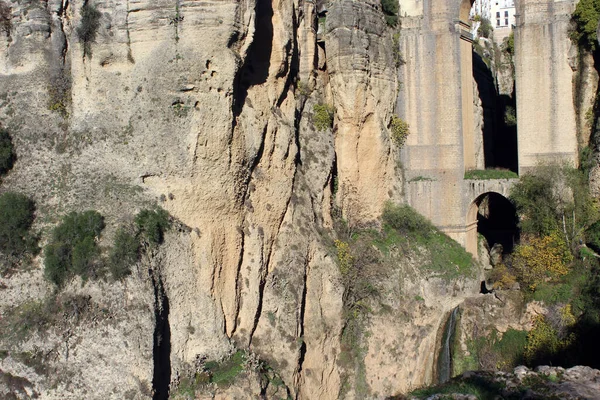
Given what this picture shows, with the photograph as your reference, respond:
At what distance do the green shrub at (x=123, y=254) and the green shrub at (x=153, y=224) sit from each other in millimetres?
413

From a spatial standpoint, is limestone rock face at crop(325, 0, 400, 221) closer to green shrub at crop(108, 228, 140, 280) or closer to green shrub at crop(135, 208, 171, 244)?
green shrub at crop(135, 208, 171, 244)

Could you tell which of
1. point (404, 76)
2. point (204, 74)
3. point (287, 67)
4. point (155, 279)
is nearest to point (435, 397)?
point (155, 279)

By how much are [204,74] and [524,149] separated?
12414 mm

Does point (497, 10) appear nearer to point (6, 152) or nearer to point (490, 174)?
point (490, 174)

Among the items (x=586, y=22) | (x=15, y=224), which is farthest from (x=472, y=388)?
(x=586, y=22)

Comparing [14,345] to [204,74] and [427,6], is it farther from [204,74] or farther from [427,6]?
[427,6]

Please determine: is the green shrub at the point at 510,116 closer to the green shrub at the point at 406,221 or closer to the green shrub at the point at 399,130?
the green shrub at the point at 399,130

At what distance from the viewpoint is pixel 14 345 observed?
1566 centimetres

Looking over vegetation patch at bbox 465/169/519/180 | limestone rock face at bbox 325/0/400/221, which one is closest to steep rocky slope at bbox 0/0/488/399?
limestone rock face at bbox 325/0/400/221

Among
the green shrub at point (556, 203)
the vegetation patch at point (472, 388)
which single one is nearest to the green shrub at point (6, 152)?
the vegetation patch at point (472, 388)

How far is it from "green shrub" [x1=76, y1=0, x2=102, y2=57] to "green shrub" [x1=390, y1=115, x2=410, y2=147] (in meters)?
11.7

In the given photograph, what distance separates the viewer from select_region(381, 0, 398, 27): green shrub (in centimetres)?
2533

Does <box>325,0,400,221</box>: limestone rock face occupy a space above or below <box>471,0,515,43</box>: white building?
below

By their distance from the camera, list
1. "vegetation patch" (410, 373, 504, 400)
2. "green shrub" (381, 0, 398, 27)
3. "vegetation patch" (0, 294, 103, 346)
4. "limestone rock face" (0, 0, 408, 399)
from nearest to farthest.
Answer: "vegetation patch" (410, 373, 504, 400) < "vegetation patch" (0, 294, 103, 346) < "limestone rock face" (0, 0, 408, 399) < "green shrub" (381, 0, 398, 27)
